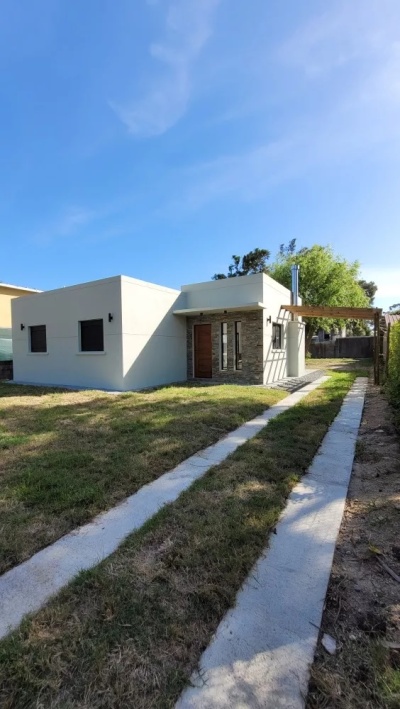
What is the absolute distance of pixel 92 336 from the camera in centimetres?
1162

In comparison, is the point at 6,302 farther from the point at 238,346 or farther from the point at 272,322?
the point at 272,322

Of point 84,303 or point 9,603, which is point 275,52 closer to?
point 84,303

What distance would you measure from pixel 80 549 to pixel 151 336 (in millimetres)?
9740

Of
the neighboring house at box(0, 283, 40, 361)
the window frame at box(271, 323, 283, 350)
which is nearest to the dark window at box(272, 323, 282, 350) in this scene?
the window frame at box(271, 323, 283, 350)

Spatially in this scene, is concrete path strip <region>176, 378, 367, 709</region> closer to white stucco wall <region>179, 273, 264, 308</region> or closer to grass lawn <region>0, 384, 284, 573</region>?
grass lawn <region>0, 384, 284, 573</region>

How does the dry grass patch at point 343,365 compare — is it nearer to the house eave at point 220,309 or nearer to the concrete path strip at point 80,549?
the house eave at point 220,309

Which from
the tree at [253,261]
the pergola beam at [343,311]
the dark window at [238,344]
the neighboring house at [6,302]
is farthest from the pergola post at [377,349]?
the tree at [253,261]

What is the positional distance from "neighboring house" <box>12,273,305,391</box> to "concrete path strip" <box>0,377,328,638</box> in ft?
24.6

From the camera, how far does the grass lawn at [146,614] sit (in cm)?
145

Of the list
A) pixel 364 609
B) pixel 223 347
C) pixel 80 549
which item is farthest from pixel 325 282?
pixel 80 549

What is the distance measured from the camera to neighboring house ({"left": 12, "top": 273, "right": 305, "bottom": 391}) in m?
11.0

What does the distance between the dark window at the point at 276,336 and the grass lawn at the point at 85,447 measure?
4.46 meters

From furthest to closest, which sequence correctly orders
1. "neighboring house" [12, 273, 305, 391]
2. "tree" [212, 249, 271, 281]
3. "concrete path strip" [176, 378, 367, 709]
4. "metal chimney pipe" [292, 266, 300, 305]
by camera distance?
"tree" [212, 249, 271, 281]
"metal chimney pipe" [292, 266, 300, 305]
"neighboring house" [12, 273, 305, 391]
"concrete path strip" [176, 378, 367, 709]

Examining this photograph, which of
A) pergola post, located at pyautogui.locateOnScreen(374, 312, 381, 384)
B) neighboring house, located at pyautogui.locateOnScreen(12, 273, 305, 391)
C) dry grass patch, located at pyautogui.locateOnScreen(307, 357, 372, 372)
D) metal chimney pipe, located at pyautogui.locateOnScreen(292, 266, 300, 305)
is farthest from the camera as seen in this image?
dry grass patch, located at pyautogui.locateOnScreen(307, 357, 372, 372)
